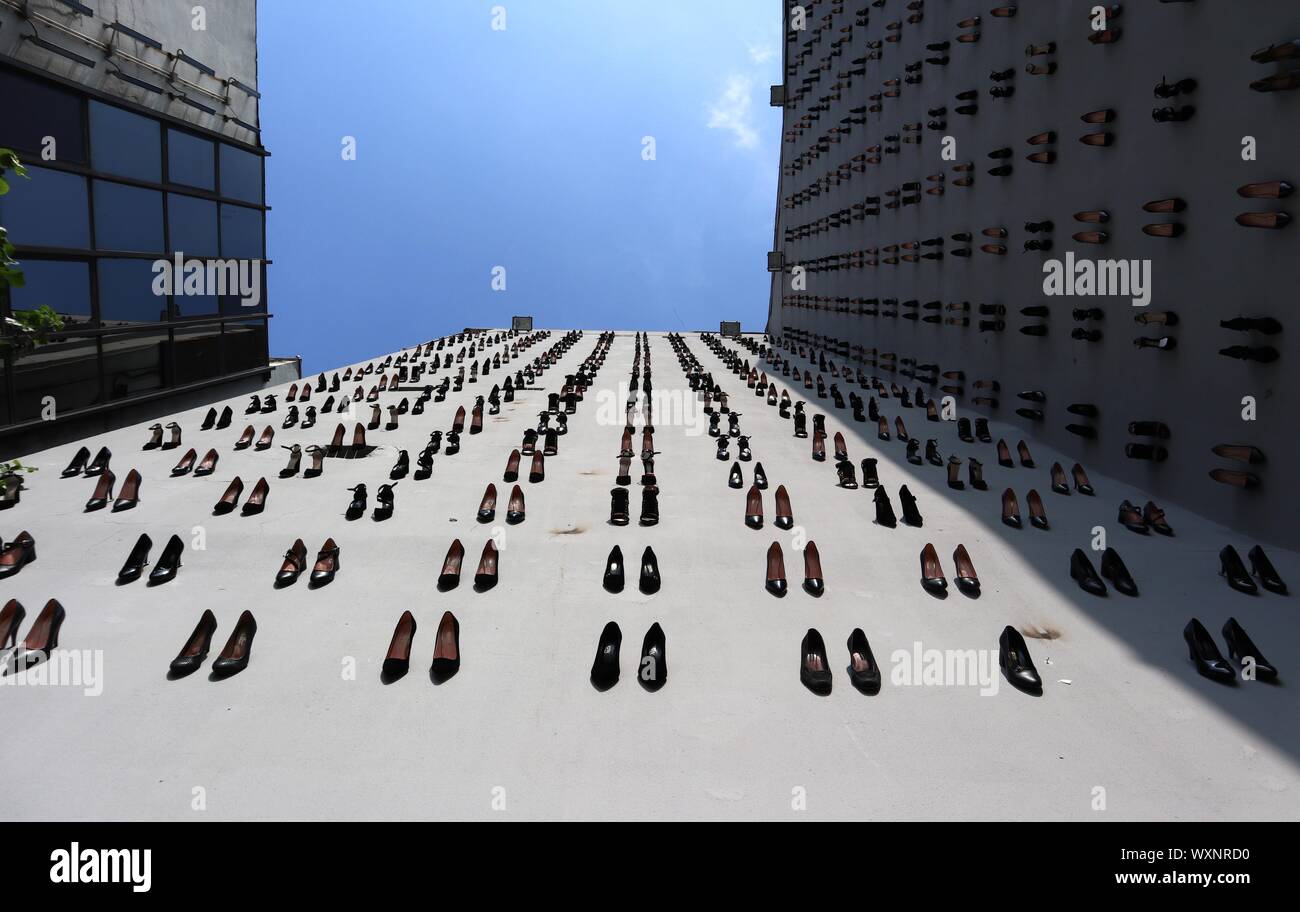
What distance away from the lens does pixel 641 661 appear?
534 centimetres

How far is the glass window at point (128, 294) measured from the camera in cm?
1450

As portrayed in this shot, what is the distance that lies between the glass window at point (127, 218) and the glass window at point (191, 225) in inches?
19.0

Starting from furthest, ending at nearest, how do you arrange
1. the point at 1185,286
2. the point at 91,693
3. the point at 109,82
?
the point at 109,82
the point at 1185,286
the point at 91,693

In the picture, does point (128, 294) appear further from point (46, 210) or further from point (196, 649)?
point (196, 649)

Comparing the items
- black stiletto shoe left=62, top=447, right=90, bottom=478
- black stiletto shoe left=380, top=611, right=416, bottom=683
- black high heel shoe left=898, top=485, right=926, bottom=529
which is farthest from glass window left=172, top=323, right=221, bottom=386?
black high heel shoe left=898, top=485, right=926, bottom=529

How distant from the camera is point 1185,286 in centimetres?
869


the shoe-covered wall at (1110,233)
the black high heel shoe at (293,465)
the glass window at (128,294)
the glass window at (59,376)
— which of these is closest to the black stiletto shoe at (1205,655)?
the shoe-covered wall at (1110,233)

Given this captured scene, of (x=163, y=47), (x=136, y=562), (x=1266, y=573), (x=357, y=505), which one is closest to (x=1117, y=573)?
(x=1266, y=573)

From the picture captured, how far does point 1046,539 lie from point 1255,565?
1.55 m

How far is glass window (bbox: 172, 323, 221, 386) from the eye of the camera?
1733 cm

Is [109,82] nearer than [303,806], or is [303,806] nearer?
[303,806]
